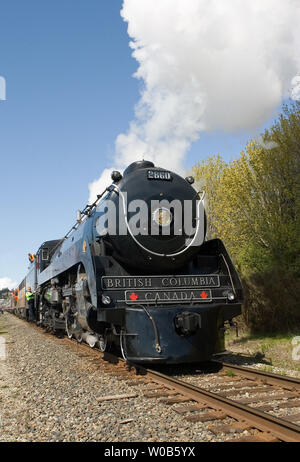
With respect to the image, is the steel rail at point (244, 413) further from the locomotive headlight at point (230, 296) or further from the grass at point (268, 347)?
the grass at point (268, 347)

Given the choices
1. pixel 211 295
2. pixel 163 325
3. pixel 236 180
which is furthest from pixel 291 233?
pixel 163 325

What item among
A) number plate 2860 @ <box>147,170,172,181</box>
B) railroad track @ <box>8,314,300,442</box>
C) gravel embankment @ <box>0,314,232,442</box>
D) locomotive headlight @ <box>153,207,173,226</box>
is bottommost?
gravel embankment @ <box>0,314,232,442</box>

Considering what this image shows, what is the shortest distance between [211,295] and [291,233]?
7.02 meters

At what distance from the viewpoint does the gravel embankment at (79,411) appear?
3.90 meters

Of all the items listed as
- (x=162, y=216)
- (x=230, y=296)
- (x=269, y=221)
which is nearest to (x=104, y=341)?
(x=230, y=296)

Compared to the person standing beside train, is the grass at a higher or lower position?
lower

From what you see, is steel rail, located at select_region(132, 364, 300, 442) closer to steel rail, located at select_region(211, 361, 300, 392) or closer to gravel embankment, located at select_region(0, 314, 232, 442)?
gravel embankment, located at select_region(0, 314, 232, 442)

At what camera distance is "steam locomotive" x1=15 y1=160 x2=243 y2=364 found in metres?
6.15

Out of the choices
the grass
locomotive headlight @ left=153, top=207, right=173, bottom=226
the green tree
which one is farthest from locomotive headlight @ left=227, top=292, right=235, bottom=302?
the green tree

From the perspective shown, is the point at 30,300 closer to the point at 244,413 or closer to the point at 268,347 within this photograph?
the point at 268,347

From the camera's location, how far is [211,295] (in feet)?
22.8

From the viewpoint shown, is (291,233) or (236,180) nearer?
(291,233)

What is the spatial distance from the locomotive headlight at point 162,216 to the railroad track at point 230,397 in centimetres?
232
